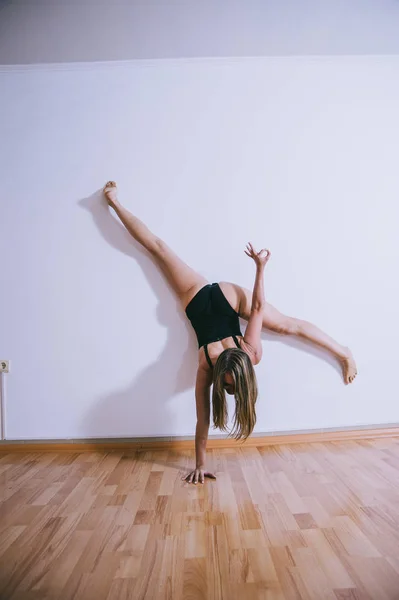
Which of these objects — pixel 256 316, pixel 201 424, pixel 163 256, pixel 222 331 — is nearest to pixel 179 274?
pixel 163 256

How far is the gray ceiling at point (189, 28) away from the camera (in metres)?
2.47

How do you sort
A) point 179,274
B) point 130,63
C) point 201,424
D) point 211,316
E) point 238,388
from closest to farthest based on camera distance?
point 238,388 < point 201,424 < point 211,316 < point 179,274 < point 130,63

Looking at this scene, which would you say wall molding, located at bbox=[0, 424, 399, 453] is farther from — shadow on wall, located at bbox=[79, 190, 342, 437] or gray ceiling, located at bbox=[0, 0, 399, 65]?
gray ceiling, located at bbox=[0, 0, 399, 65]

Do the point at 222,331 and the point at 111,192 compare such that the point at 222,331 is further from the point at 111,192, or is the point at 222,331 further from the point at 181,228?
the point at 111,192

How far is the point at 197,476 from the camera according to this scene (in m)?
2.07

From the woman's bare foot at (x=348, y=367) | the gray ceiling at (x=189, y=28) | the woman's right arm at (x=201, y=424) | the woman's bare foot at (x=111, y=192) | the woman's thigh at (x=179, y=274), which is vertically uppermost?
the gray ceiling at (x=189, y=28)

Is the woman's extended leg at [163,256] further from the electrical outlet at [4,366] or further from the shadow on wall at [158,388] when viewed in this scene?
the electrical outlet at [4,366]

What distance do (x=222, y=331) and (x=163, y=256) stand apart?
61 cm

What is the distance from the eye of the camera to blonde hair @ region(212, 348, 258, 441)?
204cm

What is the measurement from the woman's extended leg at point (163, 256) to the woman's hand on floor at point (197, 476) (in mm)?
973

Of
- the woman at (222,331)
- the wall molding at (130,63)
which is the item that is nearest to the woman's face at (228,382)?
the woman at (222,331)

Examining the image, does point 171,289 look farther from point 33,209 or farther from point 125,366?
point 33,209

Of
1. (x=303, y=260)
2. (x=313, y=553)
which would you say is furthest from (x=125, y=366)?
(x=313, y=553)

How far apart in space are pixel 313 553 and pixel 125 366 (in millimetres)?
1607
